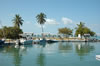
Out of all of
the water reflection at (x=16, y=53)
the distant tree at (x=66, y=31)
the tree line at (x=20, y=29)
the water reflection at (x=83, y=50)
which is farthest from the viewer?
the distant tree at (x=66, y=31)

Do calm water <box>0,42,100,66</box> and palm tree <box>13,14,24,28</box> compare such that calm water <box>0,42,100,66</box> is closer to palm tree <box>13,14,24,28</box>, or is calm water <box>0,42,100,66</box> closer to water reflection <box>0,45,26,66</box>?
water reflection <box>0,45,26,66</box>

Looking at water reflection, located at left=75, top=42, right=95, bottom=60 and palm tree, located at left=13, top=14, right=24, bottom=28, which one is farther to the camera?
Answer: palm tree, located at left=13, top=14, right=24, bottom=28

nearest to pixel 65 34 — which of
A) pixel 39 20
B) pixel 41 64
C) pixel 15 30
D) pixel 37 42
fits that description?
pixel 39 20

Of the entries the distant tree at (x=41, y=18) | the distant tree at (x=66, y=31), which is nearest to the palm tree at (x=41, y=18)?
the distant tree at (x=41, y=18)

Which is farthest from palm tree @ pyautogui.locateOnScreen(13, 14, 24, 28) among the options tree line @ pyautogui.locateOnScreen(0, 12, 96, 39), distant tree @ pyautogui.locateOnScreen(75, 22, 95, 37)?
distant tree @ pyautogui.locateOnScreen(75, 22, 95, 37)

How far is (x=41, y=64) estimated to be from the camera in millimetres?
25000

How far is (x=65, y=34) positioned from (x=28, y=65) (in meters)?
93.0

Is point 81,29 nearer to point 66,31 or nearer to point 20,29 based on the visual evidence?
point 66,31

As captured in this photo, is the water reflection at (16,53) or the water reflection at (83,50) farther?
the water reflection at (83,50)

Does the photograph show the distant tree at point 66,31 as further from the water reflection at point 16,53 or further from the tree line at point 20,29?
the water reflection at point 16,53

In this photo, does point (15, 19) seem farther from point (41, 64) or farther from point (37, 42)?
point (41, 64)

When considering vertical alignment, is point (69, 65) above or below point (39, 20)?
below

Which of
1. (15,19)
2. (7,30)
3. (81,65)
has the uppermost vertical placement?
(15,19)

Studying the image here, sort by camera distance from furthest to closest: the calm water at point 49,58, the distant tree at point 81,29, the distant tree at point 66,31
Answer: the distant tree at point 66,31
the distant tree at point 81,29
the calm water at point 49,58
